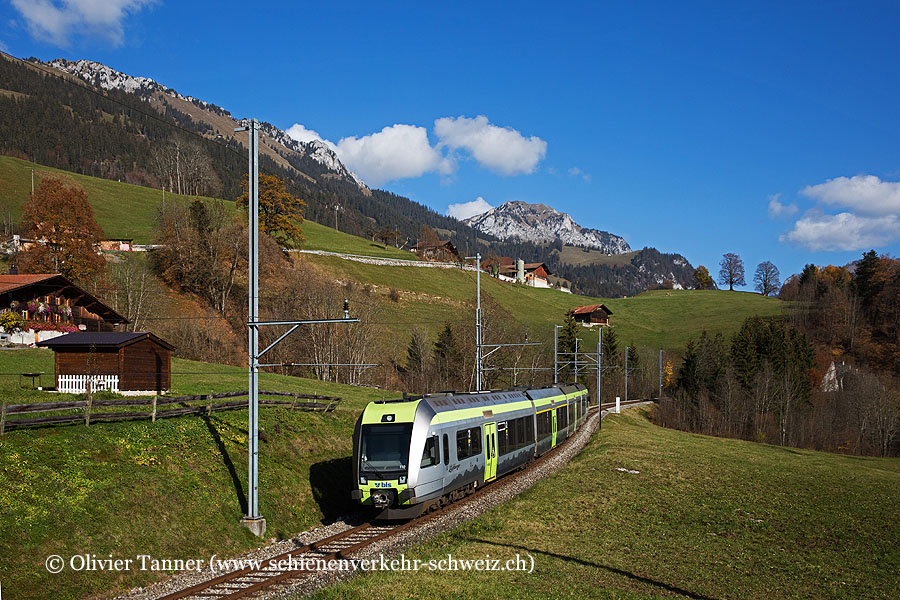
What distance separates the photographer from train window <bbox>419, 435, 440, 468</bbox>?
18.7 meters

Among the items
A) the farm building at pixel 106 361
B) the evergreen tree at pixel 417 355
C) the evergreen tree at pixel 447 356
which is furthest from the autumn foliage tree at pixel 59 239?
the farm building at pixel 106 361

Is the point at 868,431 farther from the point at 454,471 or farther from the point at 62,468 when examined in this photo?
the point at 62,468

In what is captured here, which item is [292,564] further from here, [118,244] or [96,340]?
[118,244]

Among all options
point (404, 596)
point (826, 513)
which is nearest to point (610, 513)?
point (826, 513)

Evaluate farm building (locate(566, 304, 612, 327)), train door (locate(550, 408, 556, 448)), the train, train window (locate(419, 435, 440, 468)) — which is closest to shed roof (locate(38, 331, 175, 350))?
the train

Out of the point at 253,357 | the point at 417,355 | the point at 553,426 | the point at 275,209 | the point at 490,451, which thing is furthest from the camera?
the point at 275,209

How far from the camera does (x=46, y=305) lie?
43969 mm

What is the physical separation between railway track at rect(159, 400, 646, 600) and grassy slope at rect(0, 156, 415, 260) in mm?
80634

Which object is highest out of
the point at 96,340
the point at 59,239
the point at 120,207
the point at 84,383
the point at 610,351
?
the point at 120,207

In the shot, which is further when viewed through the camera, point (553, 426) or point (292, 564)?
point (553, 426)

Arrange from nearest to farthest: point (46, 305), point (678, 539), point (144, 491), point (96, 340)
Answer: point (144, 491)
point (678, 539)
point (96, 340)
point (46, 305)

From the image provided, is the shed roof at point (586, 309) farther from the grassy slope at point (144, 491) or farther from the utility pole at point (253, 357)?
the utility pole at point (253, 357)

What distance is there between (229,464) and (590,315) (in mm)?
108179

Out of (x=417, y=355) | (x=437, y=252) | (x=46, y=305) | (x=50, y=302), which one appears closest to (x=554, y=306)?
(x=437, y=252)
